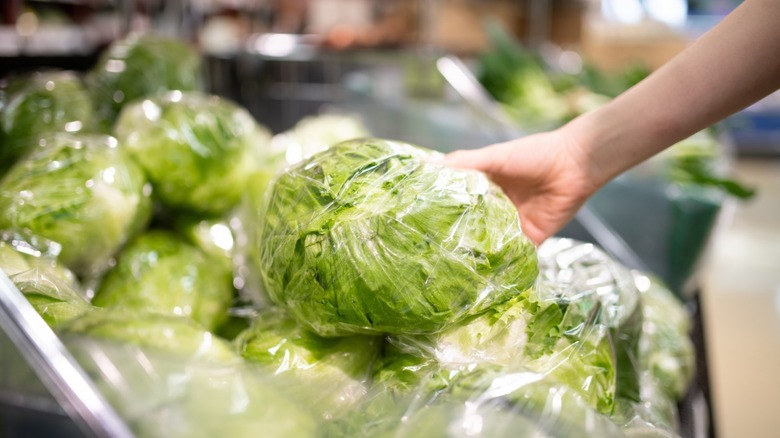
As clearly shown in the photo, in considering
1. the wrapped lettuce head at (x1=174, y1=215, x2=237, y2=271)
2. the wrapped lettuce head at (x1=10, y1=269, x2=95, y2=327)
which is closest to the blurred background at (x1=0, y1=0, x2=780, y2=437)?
the wrapped lettuce head at (x1=174, y1=215, x2=237, y2=271)

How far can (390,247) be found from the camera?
736mm

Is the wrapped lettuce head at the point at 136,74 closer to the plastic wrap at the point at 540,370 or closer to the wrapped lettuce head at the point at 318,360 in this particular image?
the wrapped lettuce head at the point at 318,360

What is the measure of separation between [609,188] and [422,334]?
57.7 inches

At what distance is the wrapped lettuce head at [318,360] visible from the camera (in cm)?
80

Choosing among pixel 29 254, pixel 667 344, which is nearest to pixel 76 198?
pixel 29 254

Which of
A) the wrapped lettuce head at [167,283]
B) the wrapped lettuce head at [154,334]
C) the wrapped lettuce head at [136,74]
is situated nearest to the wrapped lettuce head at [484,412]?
the wrapped lettuce head at [154,334]

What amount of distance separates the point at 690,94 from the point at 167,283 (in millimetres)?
921

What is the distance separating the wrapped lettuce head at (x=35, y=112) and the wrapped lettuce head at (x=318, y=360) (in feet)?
2.29

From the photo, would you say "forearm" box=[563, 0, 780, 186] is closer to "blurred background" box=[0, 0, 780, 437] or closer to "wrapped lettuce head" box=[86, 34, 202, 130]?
"blurred background" box=[0, 0, 780, 437]

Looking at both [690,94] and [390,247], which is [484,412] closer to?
[390,247]

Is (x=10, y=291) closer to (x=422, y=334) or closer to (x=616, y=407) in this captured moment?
(x=422, y=334)

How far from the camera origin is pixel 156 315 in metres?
0.71

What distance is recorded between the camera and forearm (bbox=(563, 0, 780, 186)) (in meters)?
0.89

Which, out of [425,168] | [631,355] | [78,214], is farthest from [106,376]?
[631,355]
